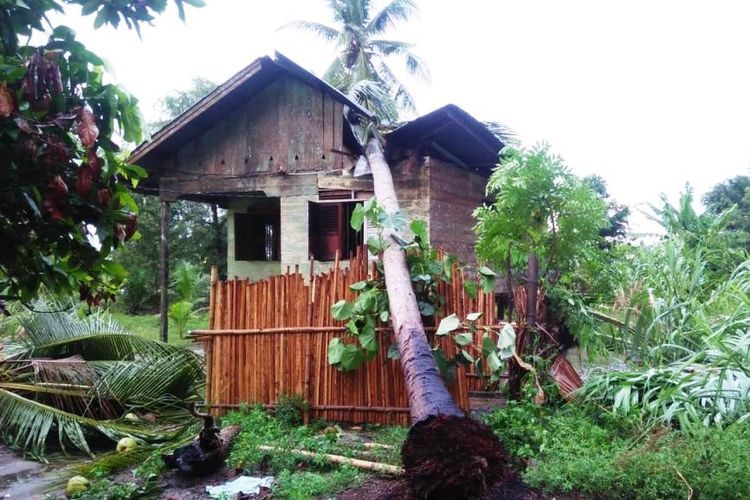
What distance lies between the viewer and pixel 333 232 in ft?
33.4

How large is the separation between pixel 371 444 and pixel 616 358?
295cm

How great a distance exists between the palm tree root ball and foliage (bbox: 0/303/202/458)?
9.56ft

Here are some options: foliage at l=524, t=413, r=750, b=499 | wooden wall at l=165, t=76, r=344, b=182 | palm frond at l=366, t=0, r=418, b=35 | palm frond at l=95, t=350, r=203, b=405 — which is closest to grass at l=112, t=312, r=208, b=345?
wooden wall at l=165, t=76, r=344, b=182

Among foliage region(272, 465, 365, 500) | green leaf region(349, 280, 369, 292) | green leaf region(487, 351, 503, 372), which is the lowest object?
foliage region(272, 465, 365, 500)

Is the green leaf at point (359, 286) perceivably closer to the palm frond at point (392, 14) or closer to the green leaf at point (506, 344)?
the green leaf at point (506, 344)

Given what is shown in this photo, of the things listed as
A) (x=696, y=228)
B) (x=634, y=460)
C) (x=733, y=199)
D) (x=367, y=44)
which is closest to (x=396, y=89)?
(x=367, y=44)

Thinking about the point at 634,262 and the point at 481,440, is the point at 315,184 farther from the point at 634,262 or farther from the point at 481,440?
the point at 481,440

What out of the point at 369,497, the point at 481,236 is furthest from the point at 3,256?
the point at 481,236

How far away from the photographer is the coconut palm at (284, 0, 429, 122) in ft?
67.8

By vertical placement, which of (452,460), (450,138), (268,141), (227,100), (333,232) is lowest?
(452,460)

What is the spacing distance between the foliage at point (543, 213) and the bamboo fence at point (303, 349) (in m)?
0.57

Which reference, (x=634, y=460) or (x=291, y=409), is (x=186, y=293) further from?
(x=634, y=460)

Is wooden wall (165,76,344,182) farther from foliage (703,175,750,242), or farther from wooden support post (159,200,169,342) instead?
foliage (703,175,750,242)

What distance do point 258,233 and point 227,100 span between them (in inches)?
149
